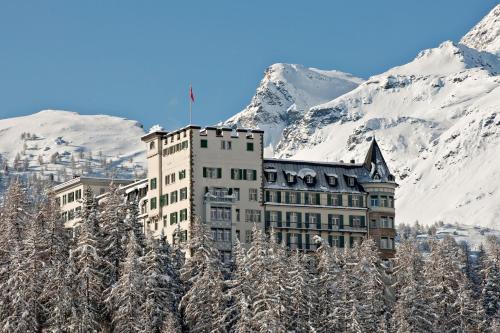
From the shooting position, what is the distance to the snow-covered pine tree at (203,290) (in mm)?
169125

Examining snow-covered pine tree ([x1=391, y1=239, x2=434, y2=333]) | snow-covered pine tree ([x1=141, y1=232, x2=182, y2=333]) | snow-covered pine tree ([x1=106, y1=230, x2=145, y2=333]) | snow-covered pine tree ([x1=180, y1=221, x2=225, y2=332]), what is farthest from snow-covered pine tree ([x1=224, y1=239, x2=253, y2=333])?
snow-covered pine tree ([x1=391, y1=239, x2=434, y2=333])

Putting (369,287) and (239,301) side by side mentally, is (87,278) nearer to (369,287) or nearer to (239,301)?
(239,301)

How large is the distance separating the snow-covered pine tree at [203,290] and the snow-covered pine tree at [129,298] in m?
6.86

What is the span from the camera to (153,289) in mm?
167125

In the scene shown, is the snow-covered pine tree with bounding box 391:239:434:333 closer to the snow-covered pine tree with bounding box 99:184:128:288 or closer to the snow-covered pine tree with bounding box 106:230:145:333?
the snow-covered pine tree with bounding box 99:184:128:288

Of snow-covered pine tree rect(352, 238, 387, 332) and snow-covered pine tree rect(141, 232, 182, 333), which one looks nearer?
snow-covered pine tree rect(141, 232, 182, 333)

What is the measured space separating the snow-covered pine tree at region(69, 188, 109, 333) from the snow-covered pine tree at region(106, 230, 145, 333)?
2030 millimetres

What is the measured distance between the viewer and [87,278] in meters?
166

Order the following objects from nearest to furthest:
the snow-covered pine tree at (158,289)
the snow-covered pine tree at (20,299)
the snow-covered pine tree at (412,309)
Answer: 1. the snow-covered pine tree at (20,299)
2. the snow-covered pine tree at (158,289)
3. the snow-covered pine tree at (412,309)

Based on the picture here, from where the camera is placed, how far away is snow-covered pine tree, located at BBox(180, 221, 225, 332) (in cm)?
16912

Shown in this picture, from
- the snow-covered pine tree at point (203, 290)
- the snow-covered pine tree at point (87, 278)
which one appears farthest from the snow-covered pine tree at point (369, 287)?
the snow-covered pine tree at point (87, 278)

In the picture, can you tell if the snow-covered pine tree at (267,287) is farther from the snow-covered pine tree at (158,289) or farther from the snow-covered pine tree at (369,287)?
the snow-covered pine tree at (369,287)

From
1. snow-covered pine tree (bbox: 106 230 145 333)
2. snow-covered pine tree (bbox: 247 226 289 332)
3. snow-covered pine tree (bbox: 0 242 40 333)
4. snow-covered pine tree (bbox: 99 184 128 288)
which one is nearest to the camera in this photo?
snow-covered pine tree (bbox: 0 242 40 333)

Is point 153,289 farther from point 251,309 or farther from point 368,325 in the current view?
point 368,325
